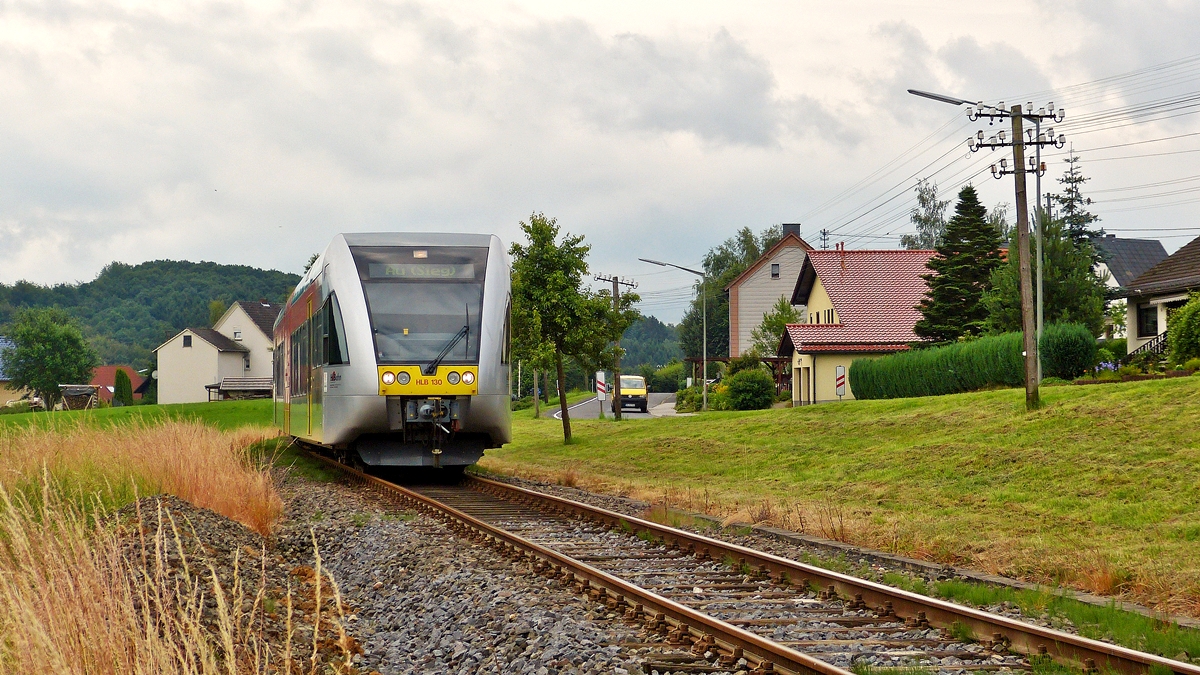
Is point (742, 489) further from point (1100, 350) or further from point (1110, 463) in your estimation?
point (1100, 350)

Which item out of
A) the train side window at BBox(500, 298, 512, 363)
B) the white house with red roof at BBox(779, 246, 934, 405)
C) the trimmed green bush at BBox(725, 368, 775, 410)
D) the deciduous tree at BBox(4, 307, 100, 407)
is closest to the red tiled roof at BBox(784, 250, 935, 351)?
the white house with red roof at BBox(779, 246, 934, 405)

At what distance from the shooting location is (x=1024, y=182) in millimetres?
23312

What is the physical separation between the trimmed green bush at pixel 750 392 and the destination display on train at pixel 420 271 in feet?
114

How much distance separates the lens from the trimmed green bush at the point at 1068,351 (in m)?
29.7

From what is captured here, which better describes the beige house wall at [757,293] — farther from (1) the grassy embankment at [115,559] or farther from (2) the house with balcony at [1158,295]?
(1) the grassy embankment at [115,559]

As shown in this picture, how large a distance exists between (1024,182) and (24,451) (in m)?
19.0

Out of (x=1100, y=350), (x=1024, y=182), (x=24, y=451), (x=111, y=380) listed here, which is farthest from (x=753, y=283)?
(x=111, y=380)

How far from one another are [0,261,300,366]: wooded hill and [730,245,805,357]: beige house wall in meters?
83.9

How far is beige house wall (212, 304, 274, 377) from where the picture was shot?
10006cm

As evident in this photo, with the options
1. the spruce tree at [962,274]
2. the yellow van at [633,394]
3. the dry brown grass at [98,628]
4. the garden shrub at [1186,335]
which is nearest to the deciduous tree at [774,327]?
the yellow van at [633,394]

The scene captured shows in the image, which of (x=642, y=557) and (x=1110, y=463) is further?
(x=1110, y=463)

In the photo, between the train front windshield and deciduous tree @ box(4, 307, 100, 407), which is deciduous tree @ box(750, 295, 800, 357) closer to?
the train front windshield

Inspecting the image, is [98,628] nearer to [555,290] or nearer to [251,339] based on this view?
[555,290]

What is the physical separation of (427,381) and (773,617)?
909 centimetres
